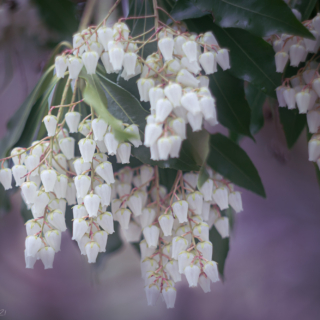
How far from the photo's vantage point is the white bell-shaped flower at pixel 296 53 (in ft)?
2.12

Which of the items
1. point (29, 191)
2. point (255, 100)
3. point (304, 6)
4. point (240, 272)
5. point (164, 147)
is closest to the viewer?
point (164, 147)

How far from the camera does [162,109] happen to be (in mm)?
469

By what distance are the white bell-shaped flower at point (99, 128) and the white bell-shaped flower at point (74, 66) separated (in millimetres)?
113

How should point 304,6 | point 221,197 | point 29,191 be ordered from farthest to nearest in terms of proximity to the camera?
point 304,6 < point 221,197 < point 29,191

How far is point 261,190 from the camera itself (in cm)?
77

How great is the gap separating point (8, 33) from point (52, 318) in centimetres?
104

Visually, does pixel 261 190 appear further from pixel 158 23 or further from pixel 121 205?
pixel 158 23

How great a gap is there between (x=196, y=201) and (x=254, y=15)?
363 mm

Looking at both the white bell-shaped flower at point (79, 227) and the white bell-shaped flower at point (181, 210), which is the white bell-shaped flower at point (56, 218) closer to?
the white bell-shaped flower at point (79, 227)

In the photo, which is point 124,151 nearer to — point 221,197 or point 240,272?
point 221,197

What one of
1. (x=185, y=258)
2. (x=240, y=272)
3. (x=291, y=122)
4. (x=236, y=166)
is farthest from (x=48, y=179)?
(x=240, y=272)

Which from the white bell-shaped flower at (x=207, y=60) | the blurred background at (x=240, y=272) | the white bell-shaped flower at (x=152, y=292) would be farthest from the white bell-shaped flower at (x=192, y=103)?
the blurred background at (x=240, y=272)

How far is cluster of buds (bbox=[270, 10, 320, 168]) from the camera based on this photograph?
0.63m

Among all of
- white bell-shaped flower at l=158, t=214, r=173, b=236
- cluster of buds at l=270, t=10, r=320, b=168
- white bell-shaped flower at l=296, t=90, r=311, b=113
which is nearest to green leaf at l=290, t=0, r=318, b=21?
cluster of buds at l=270, t=10, r=320, b=168
